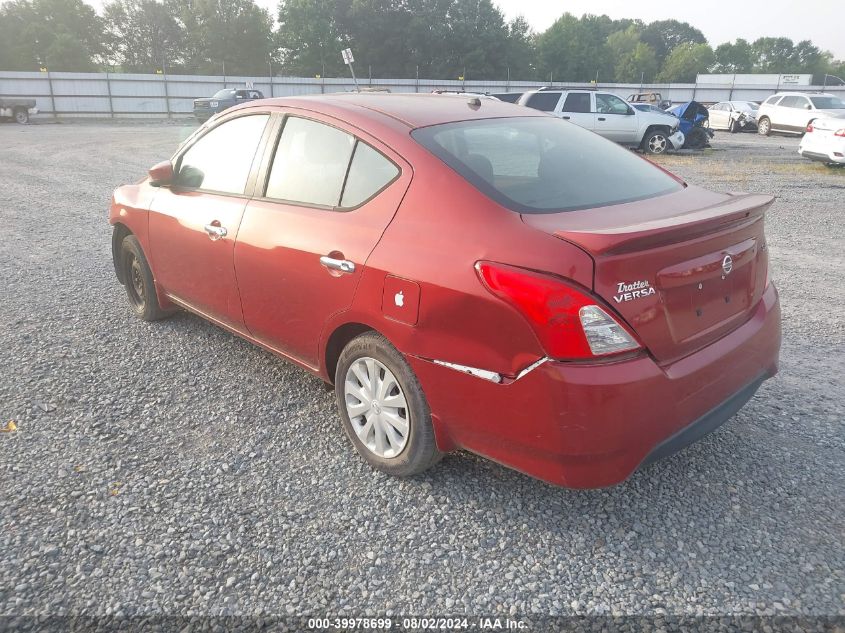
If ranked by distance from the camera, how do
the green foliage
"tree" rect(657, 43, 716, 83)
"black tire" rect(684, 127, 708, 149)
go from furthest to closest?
"tree" rect(657, 43, 716, 83)
the green foliage
"black tire" rect(684, 127, 708, 149)

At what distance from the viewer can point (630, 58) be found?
90062 mm

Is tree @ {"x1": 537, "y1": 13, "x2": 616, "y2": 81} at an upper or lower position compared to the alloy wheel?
upper

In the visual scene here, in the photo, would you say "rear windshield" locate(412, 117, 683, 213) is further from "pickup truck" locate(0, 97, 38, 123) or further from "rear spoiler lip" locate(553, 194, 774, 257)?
"pickup truck" locate(0, 97, 38, 123)

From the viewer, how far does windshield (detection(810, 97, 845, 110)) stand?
2059cm

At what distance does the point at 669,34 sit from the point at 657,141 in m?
124

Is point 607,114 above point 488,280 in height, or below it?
above

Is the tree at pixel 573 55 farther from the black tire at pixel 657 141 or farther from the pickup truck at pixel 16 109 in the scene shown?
the black tire at pixel 657 141

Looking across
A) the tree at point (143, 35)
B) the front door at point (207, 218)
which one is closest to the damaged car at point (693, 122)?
the front door at point (207, 218)

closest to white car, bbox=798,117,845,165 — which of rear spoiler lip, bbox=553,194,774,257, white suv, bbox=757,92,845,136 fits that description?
white suv, bbox=757,92,845,136

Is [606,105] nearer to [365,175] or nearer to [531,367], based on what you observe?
[365,175]

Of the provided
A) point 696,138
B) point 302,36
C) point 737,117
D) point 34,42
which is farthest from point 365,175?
point 302,36

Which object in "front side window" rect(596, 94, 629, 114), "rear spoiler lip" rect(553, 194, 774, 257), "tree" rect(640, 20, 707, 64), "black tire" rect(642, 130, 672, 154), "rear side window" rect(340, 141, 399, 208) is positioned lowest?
"black tire" rect(642, 130, 672, 154)

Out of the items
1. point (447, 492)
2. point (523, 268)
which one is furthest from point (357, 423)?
point (523, 268)

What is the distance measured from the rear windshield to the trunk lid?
0.48ft
